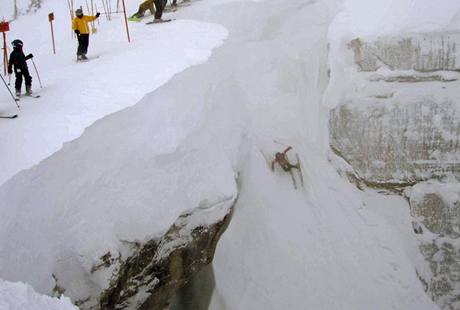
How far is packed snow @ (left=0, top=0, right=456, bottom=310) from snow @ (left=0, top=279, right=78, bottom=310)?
1.63 metres

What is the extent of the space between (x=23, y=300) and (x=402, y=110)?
219 inches

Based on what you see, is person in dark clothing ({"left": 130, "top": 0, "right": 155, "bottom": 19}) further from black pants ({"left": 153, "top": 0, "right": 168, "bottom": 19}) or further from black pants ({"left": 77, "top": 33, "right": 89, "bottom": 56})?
black pants ({"left": 77, "top": 33, "right": 89, "bottom": 56})

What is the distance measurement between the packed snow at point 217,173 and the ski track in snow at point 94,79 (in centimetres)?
3

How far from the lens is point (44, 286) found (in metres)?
3.95

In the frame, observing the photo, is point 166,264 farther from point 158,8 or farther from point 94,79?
point 158,8

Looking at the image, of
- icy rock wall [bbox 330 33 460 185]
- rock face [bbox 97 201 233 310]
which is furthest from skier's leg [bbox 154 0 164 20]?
rock face [bbox 97 201 233 310]

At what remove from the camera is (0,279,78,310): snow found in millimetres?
2215

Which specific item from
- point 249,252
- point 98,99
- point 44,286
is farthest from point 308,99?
point 44,286

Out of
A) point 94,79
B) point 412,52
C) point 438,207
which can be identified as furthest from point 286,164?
point 94,79

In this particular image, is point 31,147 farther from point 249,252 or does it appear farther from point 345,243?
point 345,243

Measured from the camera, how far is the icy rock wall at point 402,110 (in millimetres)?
6242

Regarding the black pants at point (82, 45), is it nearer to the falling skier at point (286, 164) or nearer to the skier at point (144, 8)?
the skier at point (144, 8)

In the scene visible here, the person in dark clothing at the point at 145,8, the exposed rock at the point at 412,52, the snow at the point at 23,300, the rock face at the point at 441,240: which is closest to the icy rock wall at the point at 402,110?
the exposed rock at the point at 412,52

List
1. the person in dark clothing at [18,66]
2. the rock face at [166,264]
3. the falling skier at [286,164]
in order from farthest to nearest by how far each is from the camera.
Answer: the falling skier at [286,164] → the person in dark clothing at [18,66] → the rock face at [166,264]
